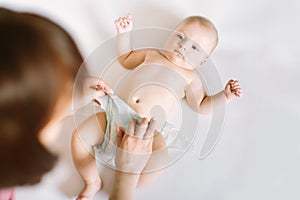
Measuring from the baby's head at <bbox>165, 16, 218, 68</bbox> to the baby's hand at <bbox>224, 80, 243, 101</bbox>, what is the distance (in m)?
0.06

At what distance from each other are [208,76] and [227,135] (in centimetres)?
11

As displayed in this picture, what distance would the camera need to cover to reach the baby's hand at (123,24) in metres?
0.88

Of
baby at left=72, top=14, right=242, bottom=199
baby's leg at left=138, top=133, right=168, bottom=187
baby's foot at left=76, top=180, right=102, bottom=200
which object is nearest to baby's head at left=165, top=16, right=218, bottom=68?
baby at left=72, top=14, right=242, bottom=199

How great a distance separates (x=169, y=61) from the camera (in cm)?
87

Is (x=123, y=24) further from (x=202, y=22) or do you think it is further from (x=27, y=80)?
(x=27, y=80)

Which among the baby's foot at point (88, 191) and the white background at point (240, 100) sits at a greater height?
the white background at point (240, 100)

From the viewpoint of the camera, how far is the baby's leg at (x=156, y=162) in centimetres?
80

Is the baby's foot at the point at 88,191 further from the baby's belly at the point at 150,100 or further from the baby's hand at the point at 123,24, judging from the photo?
the baby's hand at the point at 123,24

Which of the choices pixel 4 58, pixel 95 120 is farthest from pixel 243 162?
pixel 4 58

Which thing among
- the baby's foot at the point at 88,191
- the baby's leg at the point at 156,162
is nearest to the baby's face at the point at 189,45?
the baby's leg at the point at 156,162

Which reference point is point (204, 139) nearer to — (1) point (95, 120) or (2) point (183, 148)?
(2) point (183, 148)

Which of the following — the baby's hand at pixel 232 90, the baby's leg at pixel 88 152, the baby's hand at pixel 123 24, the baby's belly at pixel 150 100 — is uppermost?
the baby's hand at pixel 123 24

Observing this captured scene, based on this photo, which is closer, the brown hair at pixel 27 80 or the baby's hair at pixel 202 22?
the brown hair at pixel 27 80

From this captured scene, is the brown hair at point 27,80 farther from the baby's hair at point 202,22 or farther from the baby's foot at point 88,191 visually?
the baby's hair at point 202,22
